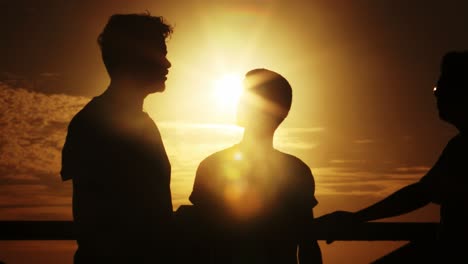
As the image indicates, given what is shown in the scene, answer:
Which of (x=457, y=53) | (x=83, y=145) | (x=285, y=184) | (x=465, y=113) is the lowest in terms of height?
(x=285, y=184)

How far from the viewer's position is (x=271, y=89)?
9.86 feet

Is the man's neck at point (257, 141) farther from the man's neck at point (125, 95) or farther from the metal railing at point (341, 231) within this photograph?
the metal railing at point (341, 231)

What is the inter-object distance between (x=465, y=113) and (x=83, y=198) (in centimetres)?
173

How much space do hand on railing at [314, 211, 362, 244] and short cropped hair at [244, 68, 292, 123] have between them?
1.91 ft

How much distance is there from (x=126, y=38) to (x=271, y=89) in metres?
0.76

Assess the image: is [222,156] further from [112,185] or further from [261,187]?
[112,185]

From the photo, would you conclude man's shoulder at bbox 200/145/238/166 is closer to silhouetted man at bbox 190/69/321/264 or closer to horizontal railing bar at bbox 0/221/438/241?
silhouetted man at bbox 190/69/321/264

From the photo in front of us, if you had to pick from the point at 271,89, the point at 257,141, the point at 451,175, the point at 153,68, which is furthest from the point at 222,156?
Result: the point at 451,175

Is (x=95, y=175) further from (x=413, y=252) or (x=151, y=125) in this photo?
(x=413, y=252)

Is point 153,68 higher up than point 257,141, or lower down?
higher up

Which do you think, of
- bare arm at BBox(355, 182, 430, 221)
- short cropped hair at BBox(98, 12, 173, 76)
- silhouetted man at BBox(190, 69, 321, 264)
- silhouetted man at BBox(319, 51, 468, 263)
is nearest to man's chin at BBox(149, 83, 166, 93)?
short cropped hair at BBox(98, 12, 173, 76)

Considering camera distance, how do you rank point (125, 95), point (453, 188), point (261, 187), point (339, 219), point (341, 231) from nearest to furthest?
point (453, 188), point (125, 95), point (261, 187), point (339, 219), point (341, 231)

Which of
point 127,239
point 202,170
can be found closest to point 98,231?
point 127,239

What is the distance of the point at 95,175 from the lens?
8.57 feet
